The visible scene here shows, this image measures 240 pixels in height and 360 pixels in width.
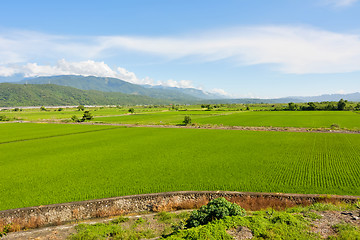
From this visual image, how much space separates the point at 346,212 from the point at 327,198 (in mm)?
2810

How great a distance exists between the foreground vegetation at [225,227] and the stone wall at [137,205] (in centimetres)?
187

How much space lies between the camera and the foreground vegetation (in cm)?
977

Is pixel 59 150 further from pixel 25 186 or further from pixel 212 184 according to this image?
pixel 212 184

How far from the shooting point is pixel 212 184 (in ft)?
61.4

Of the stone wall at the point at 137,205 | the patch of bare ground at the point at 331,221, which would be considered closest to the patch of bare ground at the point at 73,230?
the stone wall at the point at 137,205

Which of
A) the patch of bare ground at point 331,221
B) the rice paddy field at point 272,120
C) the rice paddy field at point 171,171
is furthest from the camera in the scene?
the rice paddy field at point 272,120

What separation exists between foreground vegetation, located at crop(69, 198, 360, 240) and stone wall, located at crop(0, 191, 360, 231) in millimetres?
1870

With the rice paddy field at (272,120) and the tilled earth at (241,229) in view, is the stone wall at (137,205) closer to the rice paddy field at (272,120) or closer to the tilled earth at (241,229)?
the tilled earth at (241,229)

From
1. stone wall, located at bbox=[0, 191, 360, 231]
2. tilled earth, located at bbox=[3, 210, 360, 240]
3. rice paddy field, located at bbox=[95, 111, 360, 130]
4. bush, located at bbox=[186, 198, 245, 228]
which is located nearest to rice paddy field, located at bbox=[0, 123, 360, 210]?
stone wall, located at bbox=[0, 191, 360, 231]

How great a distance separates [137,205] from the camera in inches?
630

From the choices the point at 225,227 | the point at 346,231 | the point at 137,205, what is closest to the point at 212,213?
the point at 225,227

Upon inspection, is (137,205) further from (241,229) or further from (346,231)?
(346,231)

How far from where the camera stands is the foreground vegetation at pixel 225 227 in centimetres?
977

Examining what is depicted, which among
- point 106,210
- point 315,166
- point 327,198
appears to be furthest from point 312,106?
point 106,210
